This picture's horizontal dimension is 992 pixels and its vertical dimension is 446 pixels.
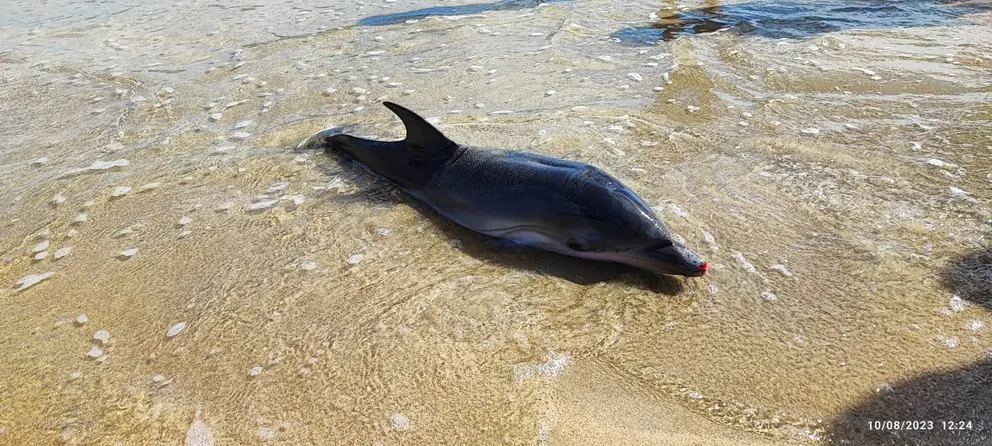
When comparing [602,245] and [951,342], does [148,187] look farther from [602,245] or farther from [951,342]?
[951,342]

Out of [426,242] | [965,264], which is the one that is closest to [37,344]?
[426,242]

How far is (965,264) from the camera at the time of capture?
10.4 ft

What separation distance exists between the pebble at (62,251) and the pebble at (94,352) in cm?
110

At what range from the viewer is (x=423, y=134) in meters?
3.96

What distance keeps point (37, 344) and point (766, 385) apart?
3.30 m

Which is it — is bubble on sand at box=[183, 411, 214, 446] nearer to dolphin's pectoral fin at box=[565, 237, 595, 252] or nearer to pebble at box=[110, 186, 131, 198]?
dolphin's pectoral fin at box=[565, 237, 595, 252]

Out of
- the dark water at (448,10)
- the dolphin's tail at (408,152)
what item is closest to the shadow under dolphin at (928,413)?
the dolphin's tail at (408,152)

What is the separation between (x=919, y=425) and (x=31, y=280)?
170 inches

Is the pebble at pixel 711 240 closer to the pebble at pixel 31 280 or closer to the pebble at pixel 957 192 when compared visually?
the pebble at pixel 957 192

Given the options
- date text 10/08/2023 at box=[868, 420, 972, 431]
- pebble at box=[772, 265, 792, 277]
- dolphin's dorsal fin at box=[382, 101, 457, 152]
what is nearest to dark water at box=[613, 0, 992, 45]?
dolphin's dorsal fin at box=[382, 101, 457, 152]

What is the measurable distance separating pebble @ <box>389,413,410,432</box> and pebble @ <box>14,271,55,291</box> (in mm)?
2381

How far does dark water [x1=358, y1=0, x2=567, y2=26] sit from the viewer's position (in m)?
9.49

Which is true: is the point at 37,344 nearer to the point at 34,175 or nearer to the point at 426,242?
the point at 426,242

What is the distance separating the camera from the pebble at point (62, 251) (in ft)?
11.9
